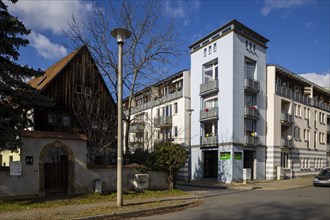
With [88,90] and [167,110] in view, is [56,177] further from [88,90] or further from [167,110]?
[167,110]

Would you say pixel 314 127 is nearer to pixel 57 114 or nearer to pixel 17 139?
pixel 57 114

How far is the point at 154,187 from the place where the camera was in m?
18.9

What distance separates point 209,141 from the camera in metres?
32.2

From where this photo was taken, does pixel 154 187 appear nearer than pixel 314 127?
Yes

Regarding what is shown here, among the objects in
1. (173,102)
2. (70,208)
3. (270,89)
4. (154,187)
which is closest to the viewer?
(70,208)

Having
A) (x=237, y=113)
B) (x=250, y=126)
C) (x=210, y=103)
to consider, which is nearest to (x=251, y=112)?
(x=250, y=126)

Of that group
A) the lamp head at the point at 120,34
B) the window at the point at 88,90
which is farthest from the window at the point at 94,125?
the lamp head at the point at 120,34

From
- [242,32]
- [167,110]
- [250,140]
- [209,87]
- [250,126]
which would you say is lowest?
[250,140]

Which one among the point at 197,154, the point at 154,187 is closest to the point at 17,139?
the point at 154,187

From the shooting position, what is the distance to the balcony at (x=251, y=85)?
31062 millimetres

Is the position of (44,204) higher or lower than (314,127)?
lower

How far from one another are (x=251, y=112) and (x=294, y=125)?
859cm

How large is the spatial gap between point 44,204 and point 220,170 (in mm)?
20829

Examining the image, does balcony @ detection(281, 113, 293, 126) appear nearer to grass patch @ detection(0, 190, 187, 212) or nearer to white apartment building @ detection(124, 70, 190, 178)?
white apartment building @ detection(124, 70, 190, 178)
